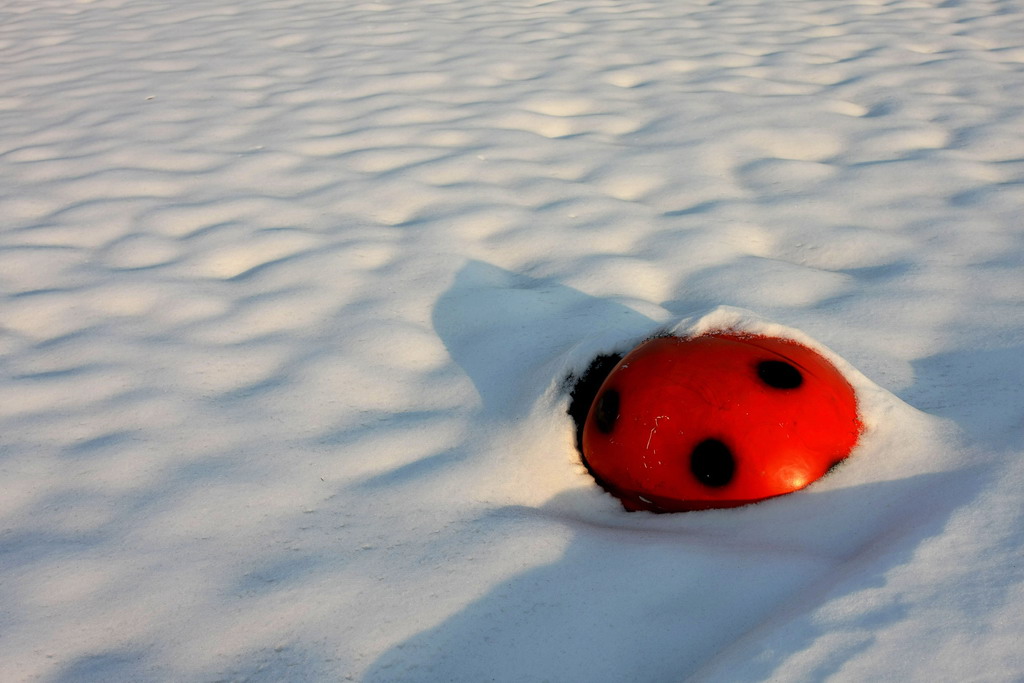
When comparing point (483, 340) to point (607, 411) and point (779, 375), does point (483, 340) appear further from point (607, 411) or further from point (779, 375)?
point (779, 375)

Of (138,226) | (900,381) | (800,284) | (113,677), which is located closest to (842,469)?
(900,381)

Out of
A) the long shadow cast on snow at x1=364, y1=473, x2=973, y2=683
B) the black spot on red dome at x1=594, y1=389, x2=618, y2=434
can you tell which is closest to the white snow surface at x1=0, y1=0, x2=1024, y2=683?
the long shadow cast on snow at x1=364, y1=473, x2=973, y2=683

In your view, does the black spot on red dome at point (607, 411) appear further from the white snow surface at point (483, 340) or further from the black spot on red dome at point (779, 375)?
the black spot on red dome at point (779, 375)

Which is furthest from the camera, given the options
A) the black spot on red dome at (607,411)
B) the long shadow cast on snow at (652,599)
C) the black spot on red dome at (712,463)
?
the black spot on red dome at (607,411)

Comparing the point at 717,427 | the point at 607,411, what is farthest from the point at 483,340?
the point at 717,427

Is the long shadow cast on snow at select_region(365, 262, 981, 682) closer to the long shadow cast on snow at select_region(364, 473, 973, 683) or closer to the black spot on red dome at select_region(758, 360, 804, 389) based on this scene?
the long shadow cast on snow at select_region(364, 473, 973, 683)

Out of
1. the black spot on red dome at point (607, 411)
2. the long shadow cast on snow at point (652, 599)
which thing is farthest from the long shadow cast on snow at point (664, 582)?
the black spot on red dome at point (607, 411)

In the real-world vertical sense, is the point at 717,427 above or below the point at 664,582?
above
